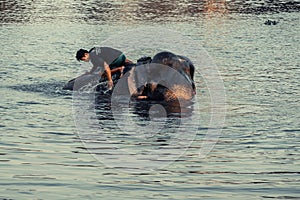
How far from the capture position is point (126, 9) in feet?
217

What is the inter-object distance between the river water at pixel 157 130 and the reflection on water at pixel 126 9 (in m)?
11.9

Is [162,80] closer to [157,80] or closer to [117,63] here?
[157,80]

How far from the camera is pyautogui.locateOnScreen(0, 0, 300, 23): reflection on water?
58.9 meters

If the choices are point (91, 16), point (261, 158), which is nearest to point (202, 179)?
point (261, 158)

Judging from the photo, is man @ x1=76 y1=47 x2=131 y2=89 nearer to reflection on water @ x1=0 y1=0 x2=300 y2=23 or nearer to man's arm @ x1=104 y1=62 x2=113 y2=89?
man's arm @ x1=104 y1=62 x2=113 y2=89

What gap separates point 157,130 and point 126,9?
147ft

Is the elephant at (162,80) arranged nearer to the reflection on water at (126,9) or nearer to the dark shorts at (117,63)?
the dark shorts at (117,63)

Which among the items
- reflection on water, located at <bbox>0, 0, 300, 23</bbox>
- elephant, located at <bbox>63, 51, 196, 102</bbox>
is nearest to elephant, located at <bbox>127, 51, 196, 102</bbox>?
elephant, located at <bbox>63, 51, 196, 102</bbox>

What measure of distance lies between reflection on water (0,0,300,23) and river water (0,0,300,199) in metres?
11.9

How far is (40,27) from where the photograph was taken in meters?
52.0

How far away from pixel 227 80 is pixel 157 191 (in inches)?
621

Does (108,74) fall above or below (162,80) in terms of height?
→ below

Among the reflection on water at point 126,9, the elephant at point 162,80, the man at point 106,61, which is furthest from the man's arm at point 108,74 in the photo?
the reflection on water at point 126,9

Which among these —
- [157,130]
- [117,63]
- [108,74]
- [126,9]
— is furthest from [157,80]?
[126,9]
